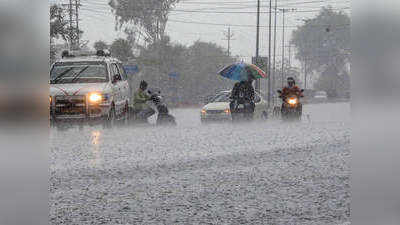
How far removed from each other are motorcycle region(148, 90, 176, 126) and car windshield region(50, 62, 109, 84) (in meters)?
1.70

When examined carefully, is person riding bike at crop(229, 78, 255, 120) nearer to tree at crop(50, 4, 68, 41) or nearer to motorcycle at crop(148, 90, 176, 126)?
motorcycle at crop(148, 90, 176, 126)

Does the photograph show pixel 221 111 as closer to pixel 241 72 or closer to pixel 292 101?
pixel 241 72

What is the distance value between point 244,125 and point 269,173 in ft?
34.7

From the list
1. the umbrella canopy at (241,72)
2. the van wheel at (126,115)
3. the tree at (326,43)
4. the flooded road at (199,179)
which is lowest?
the flooded road at (199,179)

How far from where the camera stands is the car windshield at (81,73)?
724 inches

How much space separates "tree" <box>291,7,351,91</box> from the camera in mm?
113562

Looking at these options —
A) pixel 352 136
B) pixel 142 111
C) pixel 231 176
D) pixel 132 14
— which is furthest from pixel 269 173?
pixel 132 14

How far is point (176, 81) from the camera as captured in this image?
68875 millimetres

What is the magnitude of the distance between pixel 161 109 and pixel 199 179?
988 centimetres

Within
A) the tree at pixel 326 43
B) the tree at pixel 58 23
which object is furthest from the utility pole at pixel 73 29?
the tree at pixel 326 43

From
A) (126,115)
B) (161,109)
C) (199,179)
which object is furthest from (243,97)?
(199,179)

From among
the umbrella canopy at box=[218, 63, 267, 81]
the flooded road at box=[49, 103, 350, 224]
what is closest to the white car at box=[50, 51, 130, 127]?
the flooded road at box=[49, 103, 350, 224]

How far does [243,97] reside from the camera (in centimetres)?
2072

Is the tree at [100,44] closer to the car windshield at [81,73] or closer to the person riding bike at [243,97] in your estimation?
the person riding bike at [243,97]
